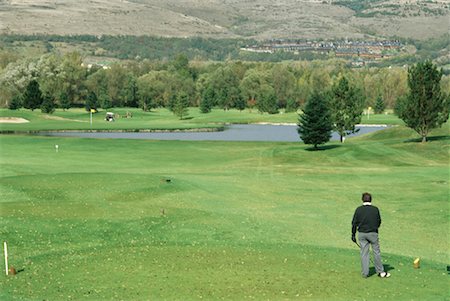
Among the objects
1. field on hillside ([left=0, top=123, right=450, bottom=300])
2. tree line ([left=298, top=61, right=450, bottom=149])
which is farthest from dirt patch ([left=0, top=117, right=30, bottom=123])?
field on hillside ([left=0, top=123, right=450, bottom=300])

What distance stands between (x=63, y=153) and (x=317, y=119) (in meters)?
26.8

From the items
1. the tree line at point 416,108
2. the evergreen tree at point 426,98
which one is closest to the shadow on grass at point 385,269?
the tree line at point 416,108

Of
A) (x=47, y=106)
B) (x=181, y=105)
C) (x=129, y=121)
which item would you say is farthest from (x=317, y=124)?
(x=47, y=106)

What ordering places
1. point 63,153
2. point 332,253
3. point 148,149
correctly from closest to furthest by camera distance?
point 332,253 → point 63,153 → point 148,149

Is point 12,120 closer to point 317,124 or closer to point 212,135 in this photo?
point 212,135

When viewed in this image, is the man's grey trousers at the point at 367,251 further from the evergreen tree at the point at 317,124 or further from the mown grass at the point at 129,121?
the mown grass at the point at 129,121

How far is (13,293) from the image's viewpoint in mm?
22422

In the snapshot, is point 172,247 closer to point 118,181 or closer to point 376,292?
point 376,292

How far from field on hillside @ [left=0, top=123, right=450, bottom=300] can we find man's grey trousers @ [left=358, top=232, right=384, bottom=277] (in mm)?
362

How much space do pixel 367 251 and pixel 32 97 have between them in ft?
511

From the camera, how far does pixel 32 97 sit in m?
172

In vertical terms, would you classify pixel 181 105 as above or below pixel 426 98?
below

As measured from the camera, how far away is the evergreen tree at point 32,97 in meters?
171

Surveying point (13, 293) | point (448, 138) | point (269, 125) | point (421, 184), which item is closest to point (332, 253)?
point (13, 293)
